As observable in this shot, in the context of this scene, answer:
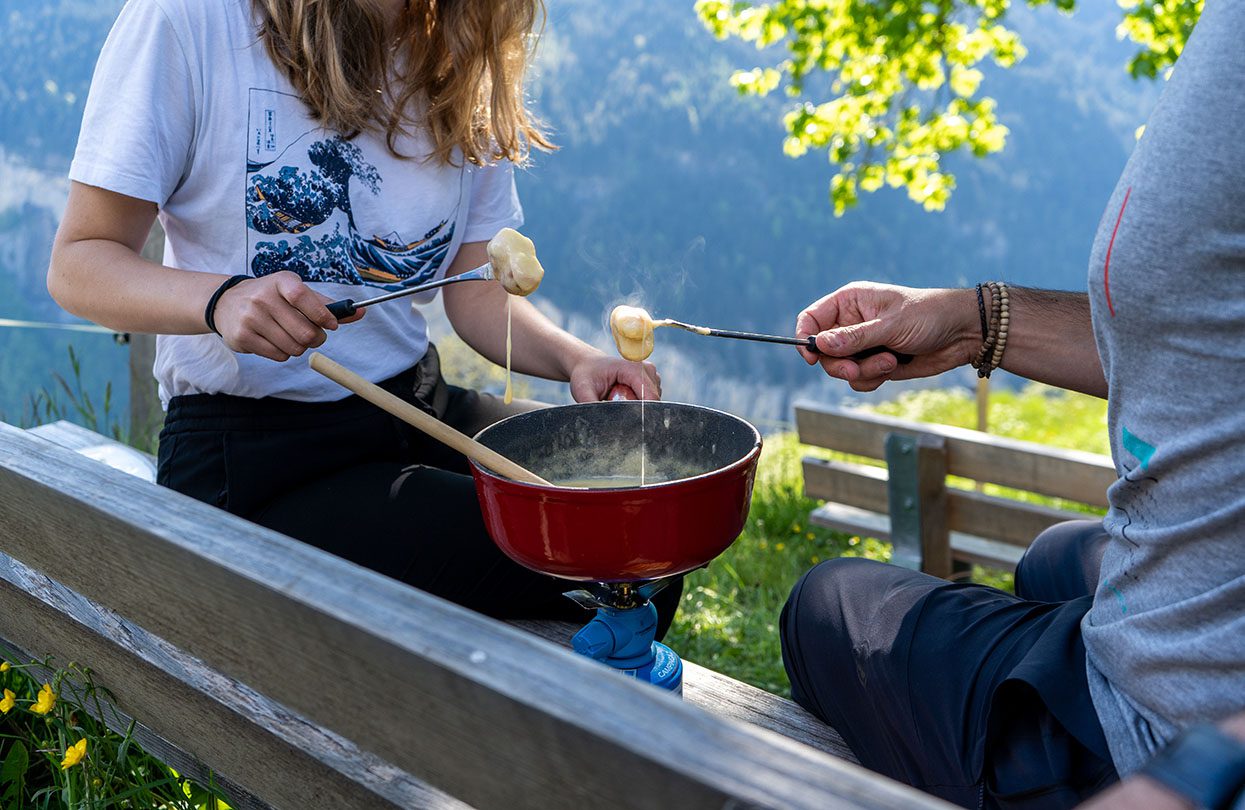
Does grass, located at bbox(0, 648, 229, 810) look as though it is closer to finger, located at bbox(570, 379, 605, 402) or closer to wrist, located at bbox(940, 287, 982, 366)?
finger, located at bbox(570, 379, 605, 402)

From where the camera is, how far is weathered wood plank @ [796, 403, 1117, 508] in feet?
10.9

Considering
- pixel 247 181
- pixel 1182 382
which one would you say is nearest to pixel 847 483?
pixel 247 181

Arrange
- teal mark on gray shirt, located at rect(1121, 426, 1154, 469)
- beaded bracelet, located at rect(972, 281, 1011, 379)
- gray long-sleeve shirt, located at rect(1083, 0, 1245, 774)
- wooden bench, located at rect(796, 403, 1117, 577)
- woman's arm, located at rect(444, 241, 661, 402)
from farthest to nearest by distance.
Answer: wooden bench, located at rect(796, 403, 1117, 577)
woman's arm, located at rect(444, 241, 661, 402)
beaded bracelet, located at rect(972, 281, 1011, 379)
teal mark on gray shirt, located at rect(1121, 426, 1154, 469)
gray long-sleeve shirt, located at rect(1083, 0, 1245, 774)

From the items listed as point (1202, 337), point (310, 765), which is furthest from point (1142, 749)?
point (310, 765)

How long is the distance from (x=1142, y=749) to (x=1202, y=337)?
428 millimetres

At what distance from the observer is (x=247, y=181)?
1.95 m

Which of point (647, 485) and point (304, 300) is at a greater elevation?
point (304, 300)

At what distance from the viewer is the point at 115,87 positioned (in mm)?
1812

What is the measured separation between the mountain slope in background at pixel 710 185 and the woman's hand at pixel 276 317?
10.8 feet

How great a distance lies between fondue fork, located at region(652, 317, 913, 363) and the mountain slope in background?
11.5 feet

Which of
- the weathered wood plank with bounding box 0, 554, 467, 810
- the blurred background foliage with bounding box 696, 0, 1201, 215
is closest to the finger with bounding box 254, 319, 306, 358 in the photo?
the weathered wood plank with bounding box 0, 554, 467, 810

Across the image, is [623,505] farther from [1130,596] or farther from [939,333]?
[939,333]

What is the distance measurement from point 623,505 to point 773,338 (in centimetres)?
52

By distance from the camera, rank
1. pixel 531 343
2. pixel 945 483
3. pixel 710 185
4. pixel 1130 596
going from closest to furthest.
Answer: pixel 1130 596 → pixel 531 343 → pixel 945 483 → pixel 710 185
